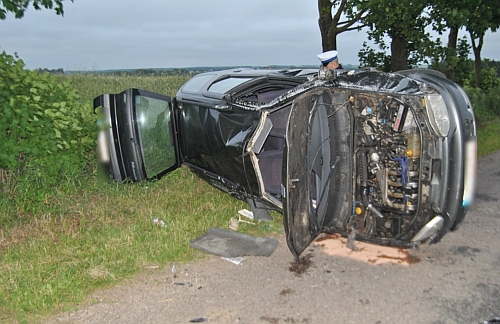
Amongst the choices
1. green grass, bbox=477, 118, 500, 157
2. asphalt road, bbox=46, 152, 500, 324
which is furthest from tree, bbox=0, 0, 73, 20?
green grass, bbox=477, 118, 500, 157

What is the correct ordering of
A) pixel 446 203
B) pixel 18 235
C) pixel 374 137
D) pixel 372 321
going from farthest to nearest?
pixel 18 235 → pixel 374 137 → pixel 446 203 → pixel 372 321

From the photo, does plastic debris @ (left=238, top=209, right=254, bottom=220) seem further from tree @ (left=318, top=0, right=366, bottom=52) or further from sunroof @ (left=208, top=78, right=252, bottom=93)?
tree @ (left=318, top=0, right=366, bottom=52)

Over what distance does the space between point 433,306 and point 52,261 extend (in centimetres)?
363

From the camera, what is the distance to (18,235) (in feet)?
18.1

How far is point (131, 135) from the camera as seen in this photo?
6.50 m

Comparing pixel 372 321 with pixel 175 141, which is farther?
pixel 175 141

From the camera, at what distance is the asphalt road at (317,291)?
4.02m

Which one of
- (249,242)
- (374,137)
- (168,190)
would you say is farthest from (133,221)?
(374,137)

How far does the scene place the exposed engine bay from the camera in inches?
174

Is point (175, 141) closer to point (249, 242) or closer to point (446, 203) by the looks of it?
point (249, 242)

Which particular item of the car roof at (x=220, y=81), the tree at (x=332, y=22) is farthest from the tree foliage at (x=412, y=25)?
the car roof at (x=220, y=81)

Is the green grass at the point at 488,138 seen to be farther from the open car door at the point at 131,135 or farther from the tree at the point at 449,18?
the open car door at the point at 131,135

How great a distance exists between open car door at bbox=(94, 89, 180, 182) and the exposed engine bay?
9.71ft

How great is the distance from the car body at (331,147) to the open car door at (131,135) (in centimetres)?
1
